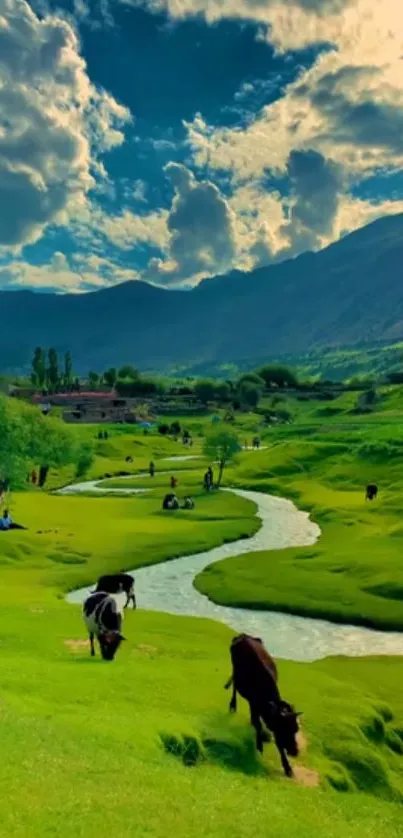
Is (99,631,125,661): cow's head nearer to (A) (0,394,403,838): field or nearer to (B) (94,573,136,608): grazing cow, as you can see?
(A) (0,394,403,838): field

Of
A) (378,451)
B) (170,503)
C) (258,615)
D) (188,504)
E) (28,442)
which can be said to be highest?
(28,442)

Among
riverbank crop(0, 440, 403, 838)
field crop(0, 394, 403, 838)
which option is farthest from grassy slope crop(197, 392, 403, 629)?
riverbank crop(0, 440, 403, 838)

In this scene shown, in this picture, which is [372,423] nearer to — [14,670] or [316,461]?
[316,461]

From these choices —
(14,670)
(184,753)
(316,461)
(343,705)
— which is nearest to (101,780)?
(184,753)

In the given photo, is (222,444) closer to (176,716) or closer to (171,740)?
(176,716)

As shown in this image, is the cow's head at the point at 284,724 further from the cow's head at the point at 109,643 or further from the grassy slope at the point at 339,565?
the grassy slope at the point at 339,565

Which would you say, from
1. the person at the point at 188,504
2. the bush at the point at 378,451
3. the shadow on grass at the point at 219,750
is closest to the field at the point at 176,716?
the shadow on grass at the point at 219,750

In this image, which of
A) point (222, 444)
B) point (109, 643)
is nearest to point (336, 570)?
point (109, 643)

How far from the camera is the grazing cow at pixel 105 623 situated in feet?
95.2

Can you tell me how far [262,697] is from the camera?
21.6 m

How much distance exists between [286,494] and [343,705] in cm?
7766

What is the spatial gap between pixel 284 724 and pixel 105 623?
1077 centimetres

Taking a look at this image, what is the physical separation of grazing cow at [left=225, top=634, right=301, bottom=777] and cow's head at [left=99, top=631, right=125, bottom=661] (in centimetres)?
703

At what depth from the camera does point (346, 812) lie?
1867cm
